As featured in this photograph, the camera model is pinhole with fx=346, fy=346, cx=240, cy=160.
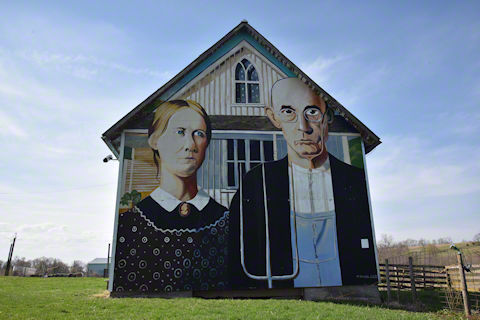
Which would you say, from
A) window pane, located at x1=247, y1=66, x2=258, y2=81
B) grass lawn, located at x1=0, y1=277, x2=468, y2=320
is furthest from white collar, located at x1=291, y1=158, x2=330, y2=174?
grass lawn, located at x1=0, y1=277, x2=468, y2=320

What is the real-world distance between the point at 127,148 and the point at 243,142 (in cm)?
424

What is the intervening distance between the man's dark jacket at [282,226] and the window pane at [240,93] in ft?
9.30

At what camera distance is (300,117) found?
13695 millimetres

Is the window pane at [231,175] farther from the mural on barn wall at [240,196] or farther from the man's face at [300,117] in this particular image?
the man's face at [300,117]

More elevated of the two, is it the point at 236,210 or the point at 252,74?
the point at 252,74

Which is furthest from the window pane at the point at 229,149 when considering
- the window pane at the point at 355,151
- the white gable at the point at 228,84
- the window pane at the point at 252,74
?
the window pane at the point at 355,151

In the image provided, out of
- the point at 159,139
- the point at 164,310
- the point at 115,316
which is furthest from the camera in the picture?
the point at 159,139

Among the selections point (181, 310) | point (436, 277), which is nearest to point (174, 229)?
point (181, 310)

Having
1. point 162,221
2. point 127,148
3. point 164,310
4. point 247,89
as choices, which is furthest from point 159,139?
point 164,310

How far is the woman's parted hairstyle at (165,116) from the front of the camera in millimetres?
12742

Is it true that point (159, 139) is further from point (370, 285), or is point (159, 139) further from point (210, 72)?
point (370, 285)

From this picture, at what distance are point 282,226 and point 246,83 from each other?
5.82m

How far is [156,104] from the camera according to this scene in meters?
13.1

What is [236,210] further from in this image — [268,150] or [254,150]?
[268,150]
